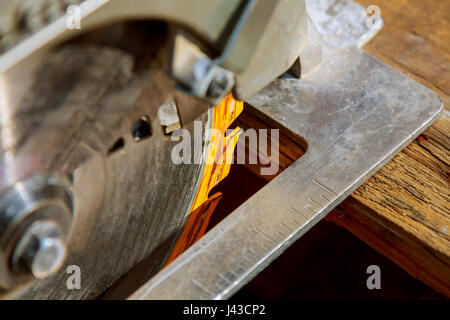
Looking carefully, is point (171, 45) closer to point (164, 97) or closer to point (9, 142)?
point (164, 97)

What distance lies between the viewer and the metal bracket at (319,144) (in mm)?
838

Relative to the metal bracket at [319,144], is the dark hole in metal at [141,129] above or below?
above

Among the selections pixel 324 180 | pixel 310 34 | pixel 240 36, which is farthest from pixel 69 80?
pixel 310 34

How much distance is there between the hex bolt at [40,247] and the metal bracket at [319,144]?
5.3 inches

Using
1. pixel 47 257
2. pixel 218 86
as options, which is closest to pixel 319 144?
pixel 218 86

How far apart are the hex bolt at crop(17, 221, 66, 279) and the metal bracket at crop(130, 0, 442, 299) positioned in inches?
5.3

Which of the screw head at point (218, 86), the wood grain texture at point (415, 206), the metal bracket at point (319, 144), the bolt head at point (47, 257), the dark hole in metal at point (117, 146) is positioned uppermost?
the screw head at point (218, 86)

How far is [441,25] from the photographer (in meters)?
1.31

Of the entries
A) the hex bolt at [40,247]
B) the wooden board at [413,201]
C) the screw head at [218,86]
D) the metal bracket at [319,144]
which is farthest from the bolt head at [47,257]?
the wooden board at [413,201]

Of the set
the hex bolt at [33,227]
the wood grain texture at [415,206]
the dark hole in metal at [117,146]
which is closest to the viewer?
the hex bolt at [33,227]

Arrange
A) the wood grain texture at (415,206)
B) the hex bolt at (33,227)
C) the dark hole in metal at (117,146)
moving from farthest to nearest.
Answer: the wood grain texture at (415,206), the dark hole in metal at (117,146), the hex bolt at (33,227)

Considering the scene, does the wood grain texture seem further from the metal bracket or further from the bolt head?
the bolt head

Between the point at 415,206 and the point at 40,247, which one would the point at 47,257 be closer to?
the point at 40,247

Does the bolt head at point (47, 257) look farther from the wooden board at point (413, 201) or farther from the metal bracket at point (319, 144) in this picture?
the wooden board at point (413, 201)
